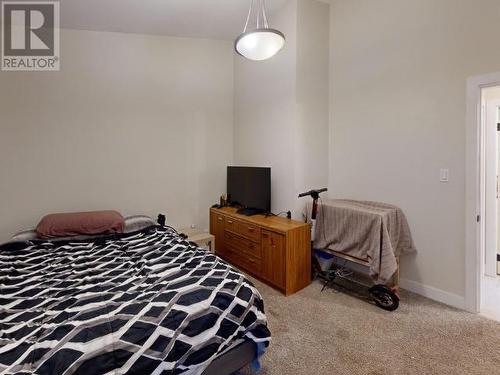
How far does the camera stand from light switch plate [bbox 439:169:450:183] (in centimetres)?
258

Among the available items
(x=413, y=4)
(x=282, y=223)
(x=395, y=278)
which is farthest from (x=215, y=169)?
(x=413, y=4)

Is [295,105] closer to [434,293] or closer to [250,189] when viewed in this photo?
[250,189]

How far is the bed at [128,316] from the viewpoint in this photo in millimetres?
1225

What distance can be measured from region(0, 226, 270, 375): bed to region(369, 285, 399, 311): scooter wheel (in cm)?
139

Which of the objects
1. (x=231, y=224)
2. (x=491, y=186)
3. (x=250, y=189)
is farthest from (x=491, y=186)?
(x=231, y=224)

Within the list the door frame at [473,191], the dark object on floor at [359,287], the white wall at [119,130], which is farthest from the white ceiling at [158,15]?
the dark object on floor at [359,287]

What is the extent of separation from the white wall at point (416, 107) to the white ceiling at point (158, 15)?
1.20m

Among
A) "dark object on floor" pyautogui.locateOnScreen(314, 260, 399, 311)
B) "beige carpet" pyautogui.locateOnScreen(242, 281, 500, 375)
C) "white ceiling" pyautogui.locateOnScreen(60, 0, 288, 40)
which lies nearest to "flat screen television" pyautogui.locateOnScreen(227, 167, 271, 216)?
"dark object on floor" pyautogui.locateOnScreen(314, 260, 399, 311)

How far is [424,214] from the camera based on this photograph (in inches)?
108

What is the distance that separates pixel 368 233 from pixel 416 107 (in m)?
1.37

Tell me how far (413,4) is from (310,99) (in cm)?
133

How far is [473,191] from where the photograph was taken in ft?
7.93

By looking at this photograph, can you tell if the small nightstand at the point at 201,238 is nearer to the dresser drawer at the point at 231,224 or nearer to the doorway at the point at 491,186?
the dresser drawer at the point at 231,224

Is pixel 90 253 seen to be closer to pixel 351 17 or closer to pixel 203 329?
pixel 203 329
